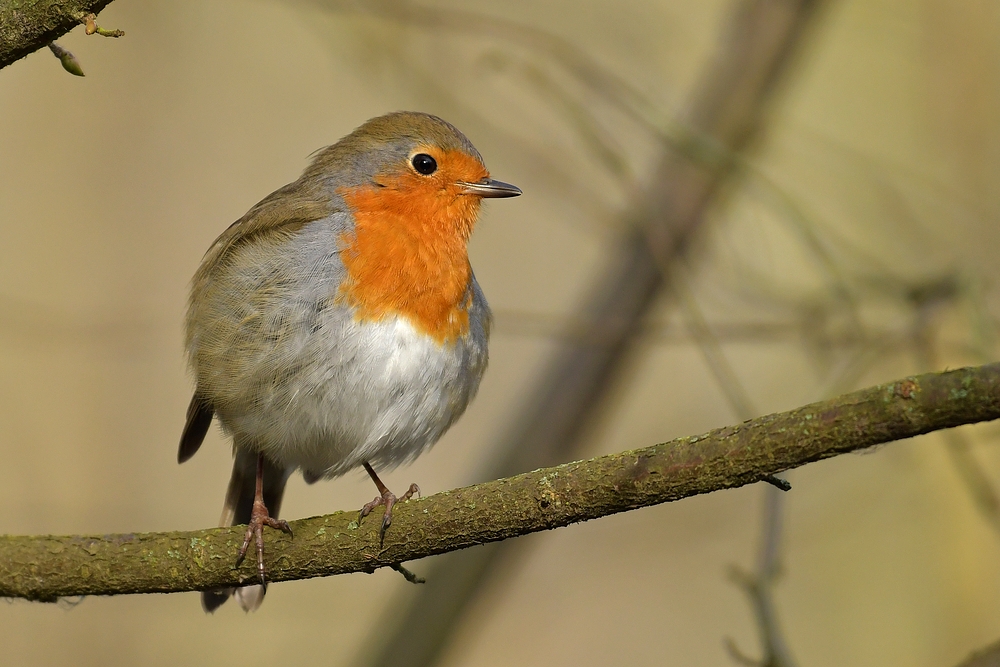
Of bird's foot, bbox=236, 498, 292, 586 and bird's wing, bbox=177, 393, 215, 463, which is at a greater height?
bird's wing, bbox=177, 393, 215, 463

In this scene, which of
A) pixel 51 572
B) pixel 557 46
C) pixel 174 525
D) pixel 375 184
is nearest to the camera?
pixel 51 572

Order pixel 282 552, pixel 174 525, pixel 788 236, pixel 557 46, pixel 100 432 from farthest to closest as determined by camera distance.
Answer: pixel 788 236 → pixel 100 432 → pixel 174 525 → pixel 557 46 → pixel 282 552

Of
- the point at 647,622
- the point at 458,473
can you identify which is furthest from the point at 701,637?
→ the point at 458,473

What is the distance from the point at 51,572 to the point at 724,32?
3.80 m

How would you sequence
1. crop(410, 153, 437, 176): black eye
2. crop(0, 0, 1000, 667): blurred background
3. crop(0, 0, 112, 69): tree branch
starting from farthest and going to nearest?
1. crop(0, 0, 1000, 667): blurred background
2. crop(410, 153, 437, 176): black eye
3. crop(0, 0, 112, 69): tree branch

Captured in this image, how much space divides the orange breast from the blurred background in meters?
0.88

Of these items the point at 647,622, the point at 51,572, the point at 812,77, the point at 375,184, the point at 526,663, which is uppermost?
the point at 812,77

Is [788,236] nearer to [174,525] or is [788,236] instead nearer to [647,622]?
[647,622]

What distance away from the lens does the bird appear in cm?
313

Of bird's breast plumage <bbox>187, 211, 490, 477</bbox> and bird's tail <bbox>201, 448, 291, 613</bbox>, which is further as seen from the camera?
bird's tail <bbox>201, 448, 291, 613</bbox>

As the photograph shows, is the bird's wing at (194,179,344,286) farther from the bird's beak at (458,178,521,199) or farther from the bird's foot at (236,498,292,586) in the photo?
the bird's foot at (236,498,292,586)

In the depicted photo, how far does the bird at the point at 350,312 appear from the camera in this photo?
3.13 m

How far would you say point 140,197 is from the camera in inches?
233

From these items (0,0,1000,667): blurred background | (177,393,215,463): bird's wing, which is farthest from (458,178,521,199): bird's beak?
(177,393,215,463): bird's wing
